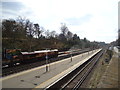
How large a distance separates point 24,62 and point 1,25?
16.7m

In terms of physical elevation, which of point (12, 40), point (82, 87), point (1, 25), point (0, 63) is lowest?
point (82, 87)

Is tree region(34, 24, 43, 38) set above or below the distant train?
above

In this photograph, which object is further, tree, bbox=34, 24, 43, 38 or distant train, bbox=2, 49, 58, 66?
tree, bbox=34, 24, 43, 38

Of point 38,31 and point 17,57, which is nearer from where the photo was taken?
point 17,57

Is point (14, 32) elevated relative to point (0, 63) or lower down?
elevated

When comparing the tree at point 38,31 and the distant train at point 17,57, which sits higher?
the tree at point 38,31

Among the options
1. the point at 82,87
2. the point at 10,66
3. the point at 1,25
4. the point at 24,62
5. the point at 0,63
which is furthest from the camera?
the point at 1,25

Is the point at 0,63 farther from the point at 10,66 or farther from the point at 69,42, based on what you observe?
the point at 69,42

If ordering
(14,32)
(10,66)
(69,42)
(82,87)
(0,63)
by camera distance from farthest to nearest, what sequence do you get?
1. (69,42)
2. (14,32)
3. (10,66)
4. (0,63)
5. (82,87)

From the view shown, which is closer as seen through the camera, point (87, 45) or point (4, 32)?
point (4, 32)

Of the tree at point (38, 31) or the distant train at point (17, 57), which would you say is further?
the tree at point (38, 31)

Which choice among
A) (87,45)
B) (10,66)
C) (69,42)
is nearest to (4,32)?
(10,66)

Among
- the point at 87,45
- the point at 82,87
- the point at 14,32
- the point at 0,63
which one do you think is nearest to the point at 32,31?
the point at 14,32

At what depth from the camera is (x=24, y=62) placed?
27.5 meters
